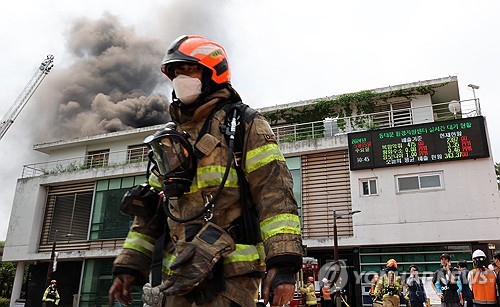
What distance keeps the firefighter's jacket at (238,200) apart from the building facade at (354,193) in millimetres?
14802

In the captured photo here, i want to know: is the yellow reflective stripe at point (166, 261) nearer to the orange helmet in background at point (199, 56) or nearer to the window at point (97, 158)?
the orange helmet in background at point (199, 56)

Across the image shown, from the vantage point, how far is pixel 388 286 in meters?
10.5

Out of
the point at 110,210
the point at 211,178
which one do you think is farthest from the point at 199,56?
the point at 110,210

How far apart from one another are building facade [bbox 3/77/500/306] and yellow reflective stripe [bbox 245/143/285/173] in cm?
1483

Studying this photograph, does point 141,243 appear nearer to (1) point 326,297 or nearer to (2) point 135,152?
(1) point 326,297

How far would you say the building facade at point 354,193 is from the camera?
16.1m

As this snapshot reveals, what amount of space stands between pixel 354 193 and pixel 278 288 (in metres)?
16.1

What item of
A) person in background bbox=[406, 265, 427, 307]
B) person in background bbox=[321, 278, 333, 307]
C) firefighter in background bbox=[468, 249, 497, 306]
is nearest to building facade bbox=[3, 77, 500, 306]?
person in background bbox=[321, 278, 333, 307]

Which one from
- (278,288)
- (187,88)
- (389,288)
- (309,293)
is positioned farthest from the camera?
(309,293)

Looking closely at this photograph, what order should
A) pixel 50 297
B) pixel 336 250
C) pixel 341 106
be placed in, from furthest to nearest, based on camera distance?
pixel 341 106 → pixel 50 297 → pixel 336 250

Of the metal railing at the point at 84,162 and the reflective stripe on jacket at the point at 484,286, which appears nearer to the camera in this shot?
the reflective stripe on jacket at the point at 484,286

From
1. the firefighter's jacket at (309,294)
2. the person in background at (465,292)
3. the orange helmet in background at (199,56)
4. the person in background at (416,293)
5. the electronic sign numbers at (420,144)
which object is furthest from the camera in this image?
the electronic sign numbers at (420,144)

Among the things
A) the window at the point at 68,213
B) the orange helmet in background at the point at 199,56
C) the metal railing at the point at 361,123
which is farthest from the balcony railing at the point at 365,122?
the orange helmet in background at the point at 199,56

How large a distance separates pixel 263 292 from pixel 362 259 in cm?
1638
